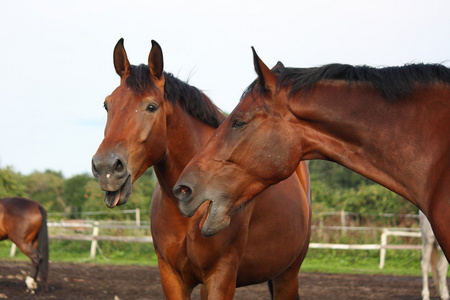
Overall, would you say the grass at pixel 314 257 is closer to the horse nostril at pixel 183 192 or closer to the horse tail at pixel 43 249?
the horse tail at pixel 43 249

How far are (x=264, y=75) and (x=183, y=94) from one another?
52.8 inches

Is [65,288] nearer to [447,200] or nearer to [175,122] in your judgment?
[175,122]

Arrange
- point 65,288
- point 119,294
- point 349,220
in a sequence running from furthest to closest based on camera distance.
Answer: point 349,220
point 65,288
point 119,294

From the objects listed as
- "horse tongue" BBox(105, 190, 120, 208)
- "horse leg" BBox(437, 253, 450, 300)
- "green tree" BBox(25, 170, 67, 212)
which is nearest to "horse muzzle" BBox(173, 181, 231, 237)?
"horse tongue" BBox(105, 190, 120, 208)

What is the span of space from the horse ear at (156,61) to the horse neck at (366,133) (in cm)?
142

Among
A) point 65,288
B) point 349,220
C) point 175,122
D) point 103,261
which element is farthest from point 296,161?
point 349,220

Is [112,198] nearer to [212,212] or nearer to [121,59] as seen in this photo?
[212,212]

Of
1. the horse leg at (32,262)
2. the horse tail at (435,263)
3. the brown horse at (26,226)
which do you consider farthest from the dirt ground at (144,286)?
the brown horse at (26,226)

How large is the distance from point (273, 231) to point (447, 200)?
2.14 meters

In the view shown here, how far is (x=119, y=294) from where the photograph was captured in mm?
9195

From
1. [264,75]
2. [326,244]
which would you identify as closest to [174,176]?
[264,75]

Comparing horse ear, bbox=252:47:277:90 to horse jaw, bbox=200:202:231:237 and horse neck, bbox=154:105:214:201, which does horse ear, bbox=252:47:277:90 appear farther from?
horse neck, bbox=154:105:214:201

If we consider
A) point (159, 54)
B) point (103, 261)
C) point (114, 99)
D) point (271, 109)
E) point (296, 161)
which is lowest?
point (103, 261)

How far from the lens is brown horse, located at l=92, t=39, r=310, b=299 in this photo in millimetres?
3430
